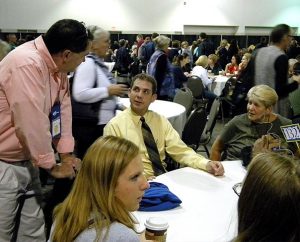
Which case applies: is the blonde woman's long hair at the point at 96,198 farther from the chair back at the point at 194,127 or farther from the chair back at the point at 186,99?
the chair back at the point at 186,99

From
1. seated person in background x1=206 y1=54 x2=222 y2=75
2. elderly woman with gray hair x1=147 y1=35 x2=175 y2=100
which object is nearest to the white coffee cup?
elderly woman with gray hair x1=147 y1=35 x2=175 y2=100

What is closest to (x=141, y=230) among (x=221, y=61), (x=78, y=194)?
(x=78, y=194)

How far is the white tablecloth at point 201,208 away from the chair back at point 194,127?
116 centimetres

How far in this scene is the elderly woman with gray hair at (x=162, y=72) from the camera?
5.17m

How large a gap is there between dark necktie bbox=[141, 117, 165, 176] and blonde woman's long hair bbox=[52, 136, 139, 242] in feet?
4.13

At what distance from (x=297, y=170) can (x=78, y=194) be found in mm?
684

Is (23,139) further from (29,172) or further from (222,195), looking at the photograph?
(222,195)

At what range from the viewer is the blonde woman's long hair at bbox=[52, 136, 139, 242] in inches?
46.6

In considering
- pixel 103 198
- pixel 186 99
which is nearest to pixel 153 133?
pixel 103 198

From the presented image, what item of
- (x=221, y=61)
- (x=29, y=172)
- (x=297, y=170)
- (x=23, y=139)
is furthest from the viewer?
(x=221, y=61)

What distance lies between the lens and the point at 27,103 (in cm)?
172

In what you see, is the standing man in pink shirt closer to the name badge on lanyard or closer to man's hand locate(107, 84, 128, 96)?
the name badge on lanyard

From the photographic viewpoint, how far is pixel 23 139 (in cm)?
179

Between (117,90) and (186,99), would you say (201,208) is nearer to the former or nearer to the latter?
(117,90)
